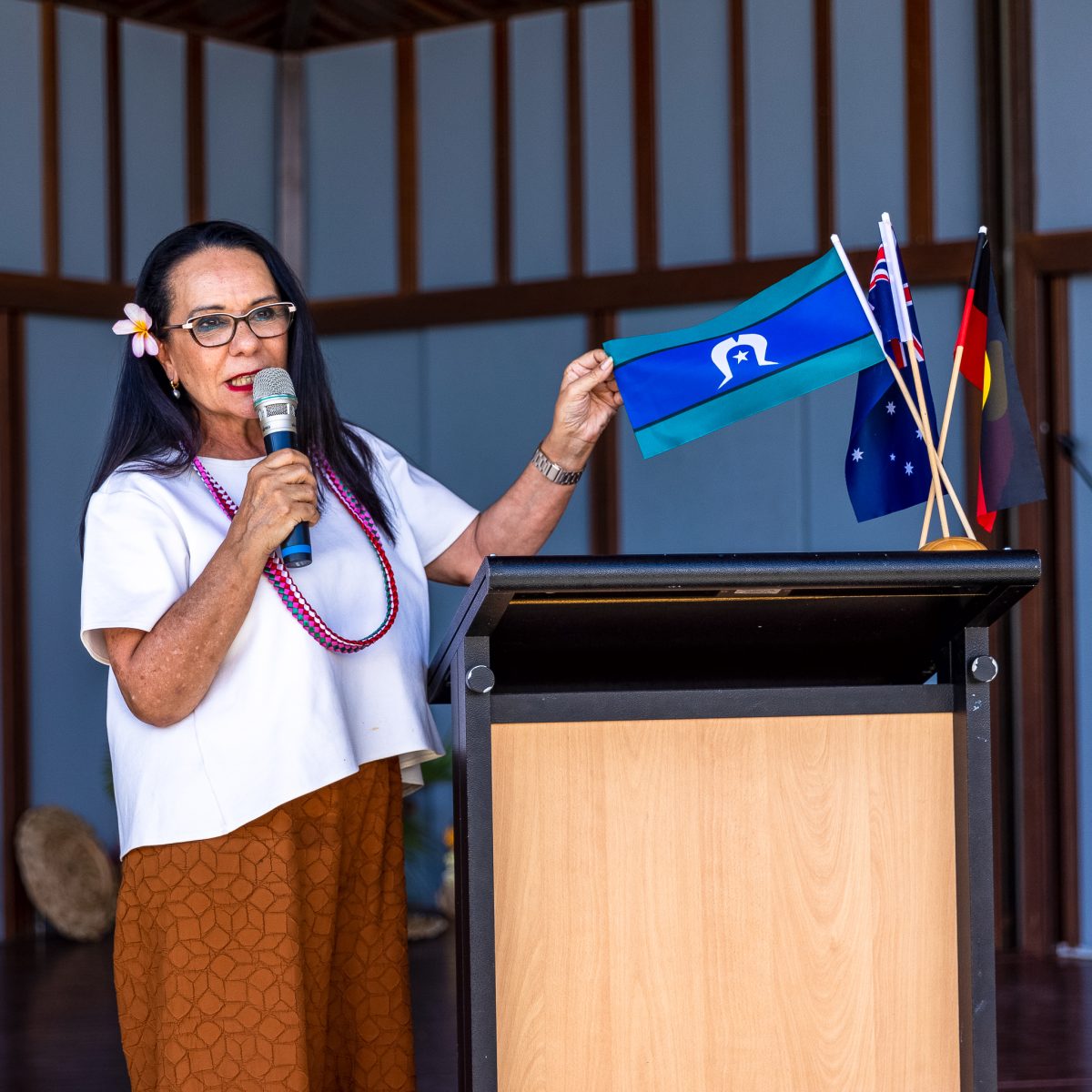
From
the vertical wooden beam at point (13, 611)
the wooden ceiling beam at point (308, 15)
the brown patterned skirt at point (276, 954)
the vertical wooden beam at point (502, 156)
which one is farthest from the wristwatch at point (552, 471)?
the wooden ceiling beam at point (308, 15)

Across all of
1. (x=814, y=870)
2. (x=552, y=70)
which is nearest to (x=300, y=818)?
(x=814, y=870)

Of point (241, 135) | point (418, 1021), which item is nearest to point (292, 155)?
point (241, 135)

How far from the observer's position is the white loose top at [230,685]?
1618 mm

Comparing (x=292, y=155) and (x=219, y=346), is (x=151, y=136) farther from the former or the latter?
(x=219, y=346)

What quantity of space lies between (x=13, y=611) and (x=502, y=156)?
102 inches

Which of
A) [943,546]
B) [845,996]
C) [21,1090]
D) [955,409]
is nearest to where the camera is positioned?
[845,996]

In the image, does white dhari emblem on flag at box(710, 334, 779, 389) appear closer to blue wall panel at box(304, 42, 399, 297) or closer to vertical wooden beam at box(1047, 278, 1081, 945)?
vertical wooden beam at box(1047, 278, 1081, 945)

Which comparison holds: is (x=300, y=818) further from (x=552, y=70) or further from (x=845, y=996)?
(x=552, y=70)

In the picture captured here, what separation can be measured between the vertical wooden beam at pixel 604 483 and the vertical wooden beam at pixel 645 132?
0.27 m

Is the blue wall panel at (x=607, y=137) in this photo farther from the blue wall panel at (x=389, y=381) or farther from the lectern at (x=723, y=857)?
the lectern at (x=723, y=857)

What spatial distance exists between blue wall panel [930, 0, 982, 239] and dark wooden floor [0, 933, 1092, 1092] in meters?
2.59

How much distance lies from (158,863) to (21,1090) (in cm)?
205

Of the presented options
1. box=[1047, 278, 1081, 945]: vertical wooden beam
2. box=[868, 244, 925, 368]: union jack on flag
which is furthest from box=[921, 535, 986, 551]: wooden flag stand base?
box=[1047, 278, 1081, 945]: vertical wooden beam

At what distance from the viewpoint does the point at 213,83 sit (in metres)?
5.84
